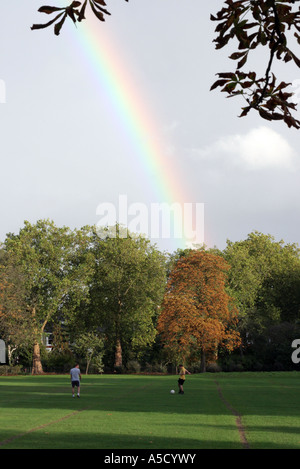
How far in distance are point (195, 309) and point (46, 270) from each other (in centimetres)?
2461

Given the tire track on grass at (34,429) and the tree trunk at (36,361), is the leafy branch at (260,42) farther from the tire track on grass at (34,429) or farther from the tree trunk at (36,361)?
the tree trunk at (36,361)

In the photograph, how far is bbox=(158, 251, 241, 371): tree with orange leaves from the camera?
2547 inches

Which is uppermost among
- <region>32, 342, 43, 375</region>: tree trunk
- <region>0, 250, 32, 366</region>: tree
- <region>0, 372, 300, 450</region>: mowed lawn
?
<region>0, 250, 32, 366</region>: tree

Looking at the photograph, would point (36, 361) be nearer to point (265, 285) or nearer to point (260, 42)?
point (265, 285)

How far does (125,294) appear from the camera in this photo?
84062mm

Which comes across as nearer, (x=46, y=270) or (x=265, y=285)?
(x=46, y=270)

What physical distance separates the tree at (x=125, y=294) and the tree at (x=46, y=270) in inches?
140

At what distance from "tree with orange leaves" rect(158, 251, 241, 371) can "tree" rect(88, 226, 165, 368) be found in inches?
527

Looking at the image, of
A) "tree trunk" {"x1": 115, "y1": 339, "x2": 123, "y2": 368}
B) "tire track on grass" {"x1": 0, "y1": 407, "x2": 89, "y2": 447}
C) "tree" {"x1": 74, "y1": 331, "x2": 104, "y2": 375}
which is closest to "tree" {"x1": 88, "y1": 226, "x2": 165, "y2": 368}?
"tree trunk" {"x1": 115, "y1": 339, "x2": 123, "y2": 368}

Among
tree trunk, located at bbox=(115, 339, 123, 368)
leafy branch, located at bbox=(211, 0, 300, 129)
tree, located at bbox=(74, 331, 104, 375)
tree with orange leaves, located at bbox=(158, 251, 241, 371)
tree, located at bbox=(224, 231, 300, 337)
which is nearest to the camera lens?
leafy branch, located at bbox=(211, 0, 300, 129)

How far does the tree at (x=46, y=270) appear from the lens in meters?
78.9

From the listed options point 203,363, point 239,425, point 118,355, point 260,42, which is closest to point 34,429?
point 239,425

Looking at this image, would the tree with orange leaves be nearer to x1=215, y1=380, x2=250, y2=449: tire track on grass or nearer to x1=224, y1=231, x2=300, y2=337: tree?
x1=224, y1=231, x2=300, y2=337: tree

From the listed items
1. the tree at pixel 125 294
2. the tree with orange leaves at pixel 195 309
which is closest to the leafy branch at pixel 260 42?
the tree with orange leaves at pixel 195 309
